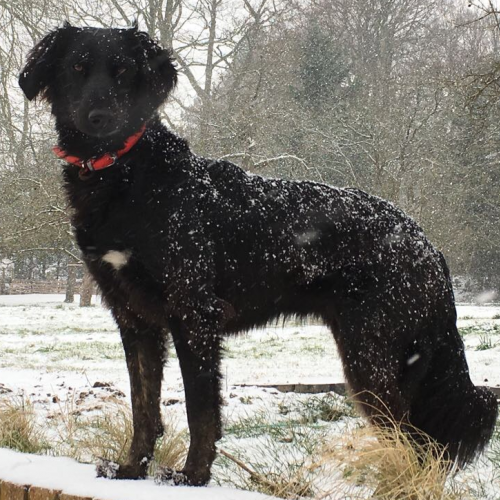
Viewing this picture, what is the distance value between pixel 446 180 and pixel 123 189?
1860 cm

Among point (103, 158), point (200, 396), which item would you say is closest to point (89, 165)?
point (103, 158)

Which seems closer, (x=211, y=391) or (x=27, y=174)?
(x=211, y=391)

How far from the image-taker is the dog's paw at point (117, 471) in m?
2.57

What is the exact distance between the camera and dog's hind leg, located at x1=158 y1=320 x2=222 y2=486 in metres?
2.48

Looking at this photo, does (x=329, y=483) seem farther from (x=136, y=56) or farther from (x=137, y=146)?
(x=136, y=56)

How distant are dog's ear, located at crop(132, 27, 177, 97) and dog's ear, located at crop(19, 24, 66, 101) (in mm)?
368

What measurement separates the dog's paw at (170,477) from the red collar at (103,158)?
131 centimetres

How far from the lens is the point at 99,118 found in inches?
101

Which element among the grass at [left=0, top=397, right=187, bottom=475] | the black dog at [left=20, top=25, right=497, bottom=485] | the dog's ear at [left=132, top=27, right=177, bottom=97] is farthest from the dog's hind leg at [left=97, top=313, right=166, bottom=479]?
the dog's ear at [left=132, top=27, right=177, bottom=97]

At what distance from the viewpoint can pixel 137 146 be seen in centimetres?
275

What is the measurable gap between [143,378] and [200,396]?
41 centimetres

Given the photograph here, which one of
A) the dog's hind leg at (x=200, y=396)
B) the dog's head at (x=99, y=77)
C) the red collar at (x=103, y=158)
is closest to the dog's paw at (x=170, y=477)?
the dog's hind leg at (x=200, y=396)

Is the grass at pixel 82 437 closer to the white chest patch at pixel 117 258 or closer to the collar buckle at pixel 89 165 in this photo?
the white chest patch at pixel 117 258

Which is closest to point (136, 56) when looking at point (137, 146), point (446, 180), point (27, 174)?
point (137, 146)
